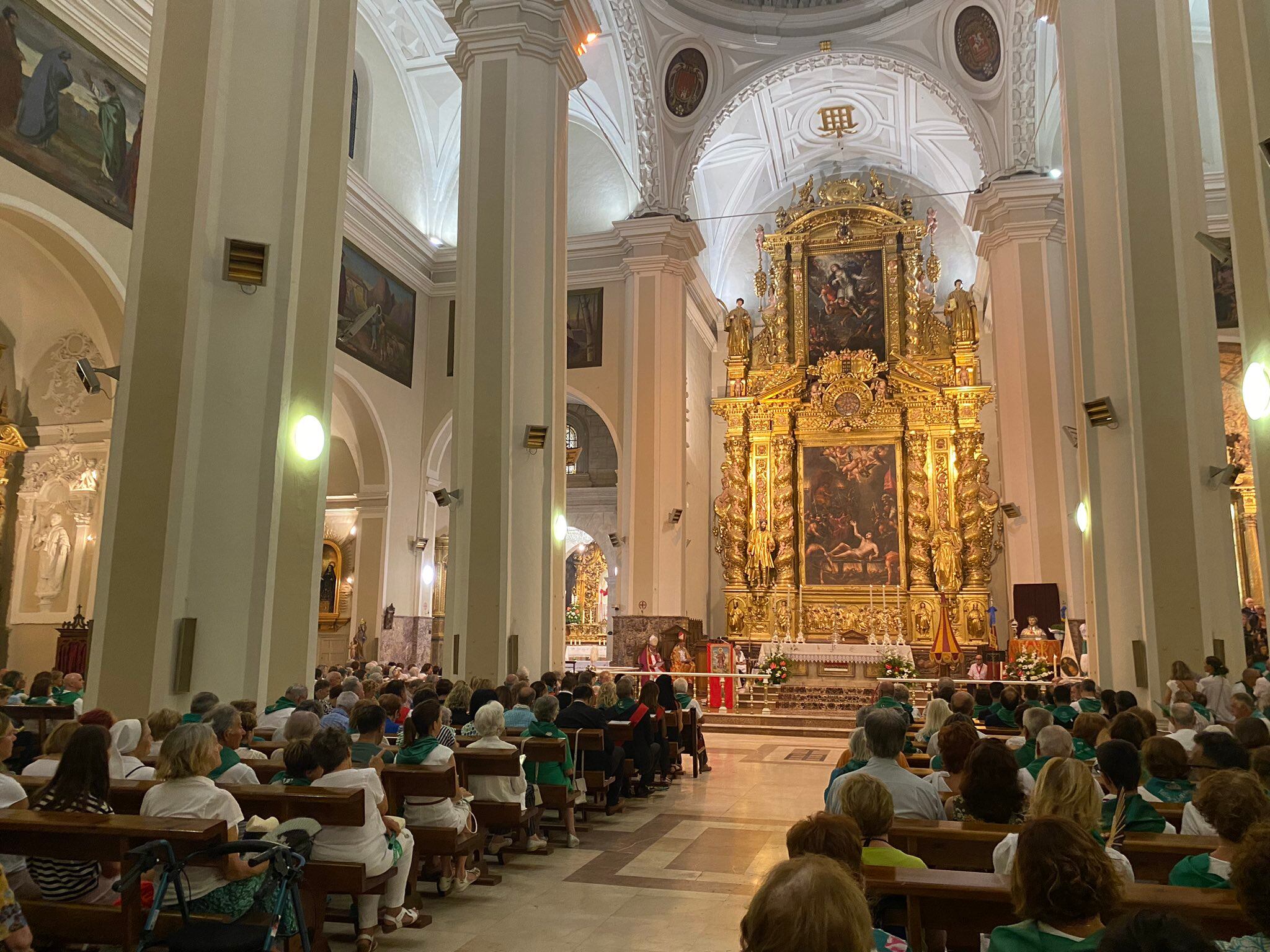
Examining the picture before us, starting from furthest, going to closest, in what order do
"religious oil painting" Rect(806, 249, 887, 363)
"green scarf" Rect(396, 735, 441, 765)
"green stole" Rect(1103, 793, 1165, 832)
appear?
"religious oil painting" Rect(806, 249, 887, 363) < "green scarf" Rect(396, 735, 441, 765) < "green stole" Rect(1103, 793, 1165, 832)

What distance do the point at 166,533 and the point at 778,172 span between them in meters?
21.6

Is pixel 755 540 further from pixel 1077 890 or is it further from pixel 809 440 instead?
pixel 1077 890

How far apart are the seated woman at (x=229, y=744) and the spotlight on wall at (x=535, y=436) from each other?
232 inches

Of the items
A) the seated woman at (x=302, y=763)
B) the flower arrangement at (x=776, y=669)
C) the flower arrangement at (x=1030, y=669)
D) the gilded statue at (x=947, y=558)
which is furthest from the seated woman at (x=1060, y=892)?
the gilded statue at (x=947, y=558)

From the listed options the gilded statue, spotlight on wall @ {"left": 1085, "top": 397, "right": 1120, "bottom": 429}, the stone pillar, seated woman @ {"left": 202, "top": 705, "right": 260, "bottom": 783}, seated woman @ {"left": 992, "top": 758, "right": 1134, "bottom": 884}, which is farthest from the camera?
the gilded statue

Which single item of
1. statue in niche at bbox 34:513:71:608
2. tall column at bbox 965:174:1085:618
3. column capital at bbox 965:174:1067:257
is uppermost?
column capital at bbox 965:174:1067:257

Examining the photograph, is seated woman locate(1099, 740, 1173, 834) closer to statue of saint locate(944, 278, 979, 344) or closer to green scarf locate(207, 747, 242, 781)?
green scarf locate(207, 747, 242, 781)

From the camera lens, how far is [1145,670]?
826 cm

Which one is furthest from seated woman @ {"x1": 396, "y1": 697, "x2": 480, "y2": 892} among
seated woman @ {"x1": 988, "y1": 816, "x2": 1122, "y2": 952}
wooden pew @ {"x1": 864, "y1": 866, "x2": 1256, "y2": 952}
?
seated woman @ {"x1": 988, "y1": 816, "x2": 1122, "y2": 952}

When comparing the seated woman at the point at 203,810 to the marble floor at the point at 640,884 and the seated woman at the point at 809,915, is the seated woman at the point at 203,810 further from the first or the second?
the seated woman at the point at 809,915

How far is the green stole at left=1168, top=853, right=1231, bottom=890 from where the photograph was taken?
111 inches

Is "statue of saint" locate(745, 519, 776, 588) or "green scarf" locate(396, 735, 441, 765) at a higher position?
"statue of saint" locate(745, 519, 776, 588)

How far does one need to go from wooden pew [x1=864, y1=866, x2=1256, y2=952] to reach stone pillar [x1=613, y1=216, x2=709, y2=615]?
16.1 metres

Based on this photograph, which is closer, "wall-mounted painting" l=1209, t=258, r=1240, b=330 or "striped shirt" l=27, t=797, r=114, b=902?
"striped shirt" l=27, t=797, r=114, b=902
